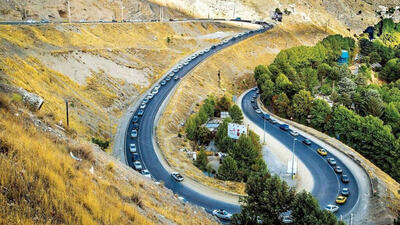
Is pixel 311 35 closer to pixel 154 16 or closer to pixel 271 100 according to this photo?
pixel 154 16

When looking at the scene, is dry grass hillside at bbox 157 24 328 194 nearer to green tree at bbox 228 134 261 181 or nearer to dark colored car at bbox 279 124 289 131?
green tree at bbox 228 134 261 181

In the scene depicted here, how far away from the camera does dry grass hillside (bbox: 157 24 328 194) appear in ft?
154

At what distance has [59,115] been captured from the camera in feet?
148

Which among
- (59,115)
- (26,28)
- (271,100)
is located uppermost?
(26,28)

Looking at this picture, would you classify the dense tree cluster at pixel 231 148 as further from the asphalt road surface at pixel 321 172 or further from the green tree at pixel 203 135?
the asphalt road surface at pixel 321 172

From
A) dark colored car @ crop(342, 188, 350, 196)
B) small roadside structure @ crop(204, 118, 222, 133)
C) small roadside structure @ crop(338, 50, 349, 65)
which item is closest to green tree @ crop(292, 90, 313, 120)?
small roadside structure @ crop(204, 118, 222, 133)

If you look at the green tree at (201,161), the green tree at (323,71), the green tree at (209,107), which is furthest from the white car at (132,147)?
the green tree at (323,71)

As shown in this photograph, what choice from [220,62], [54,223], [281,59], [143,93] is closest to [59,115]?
[143,93]

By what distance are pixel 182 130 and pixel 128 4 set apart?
6138 centimetres

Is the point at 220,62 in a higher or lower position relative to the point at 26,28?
lower

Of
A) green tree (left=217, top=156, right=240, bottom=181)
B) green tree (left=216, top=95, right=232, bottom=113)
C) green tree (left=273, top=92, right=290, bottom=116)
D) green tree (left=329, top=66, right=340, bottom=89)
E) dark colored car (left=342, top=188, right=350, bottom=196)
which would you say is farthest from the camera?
green tree (left=329, top=66, right=340, bottom=89)

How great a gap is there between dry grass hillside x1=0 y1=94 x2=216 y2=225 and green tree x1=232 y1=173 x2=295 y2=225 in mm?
6105

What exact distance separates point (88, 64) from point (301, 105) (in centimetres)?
3512

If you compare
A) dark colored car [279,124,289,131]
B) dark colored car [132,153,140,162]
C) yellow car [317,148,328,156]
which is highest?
dark colored car [132,153,140,162]
